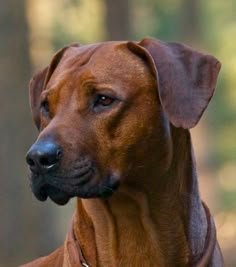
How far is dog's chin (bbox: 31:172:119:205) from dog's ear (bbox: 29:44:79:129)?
871 mm

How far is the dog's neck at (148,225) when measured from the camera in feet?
20.4

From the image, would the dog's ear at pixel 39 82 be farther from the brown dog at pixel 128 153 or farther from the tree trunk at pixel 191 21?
the tree trunk at pixel 191 21

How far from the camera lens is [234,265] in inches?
499

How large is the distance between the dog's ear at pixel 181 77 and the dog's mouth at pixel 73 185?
0.51 meters

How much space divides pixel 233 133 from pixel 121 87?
1771 centimetres

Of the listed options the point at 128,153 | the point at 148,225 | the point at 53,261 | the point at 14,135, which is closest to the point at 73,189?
the point at 128,153

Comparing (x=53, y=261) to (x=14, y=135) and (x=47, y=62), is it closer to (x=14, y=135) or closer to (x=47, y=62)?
(x=14, y=135)

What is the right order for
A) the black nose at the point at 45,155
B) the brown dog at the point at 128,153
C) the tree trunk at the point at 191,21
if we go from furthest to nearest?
the tree trunk at the point at 191,21 → the brown dog at the point at 128,153 → the black nose at the point at 45,155

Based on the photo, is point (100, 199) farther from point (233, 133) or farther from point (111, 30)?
point (233, 133)

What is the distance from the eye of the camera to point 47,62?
69.8 feet

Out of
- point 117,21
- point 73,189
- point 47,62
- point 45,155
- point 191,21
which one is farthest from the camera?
point 47,62

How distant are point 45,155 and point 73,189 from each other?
0.26 meters

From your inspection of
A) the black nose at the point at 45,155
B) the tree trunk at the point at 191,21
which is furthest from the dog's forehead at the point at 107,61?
the tree trunk at the point at 191,21

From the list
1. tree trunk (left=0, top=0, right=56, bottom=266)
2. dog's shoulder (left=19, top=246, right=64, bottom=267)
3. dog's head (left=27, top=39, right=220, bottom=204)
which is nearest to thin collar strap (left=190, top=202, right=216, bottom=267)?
dog's head (left=27, top=39, right=220, bottom=204)
